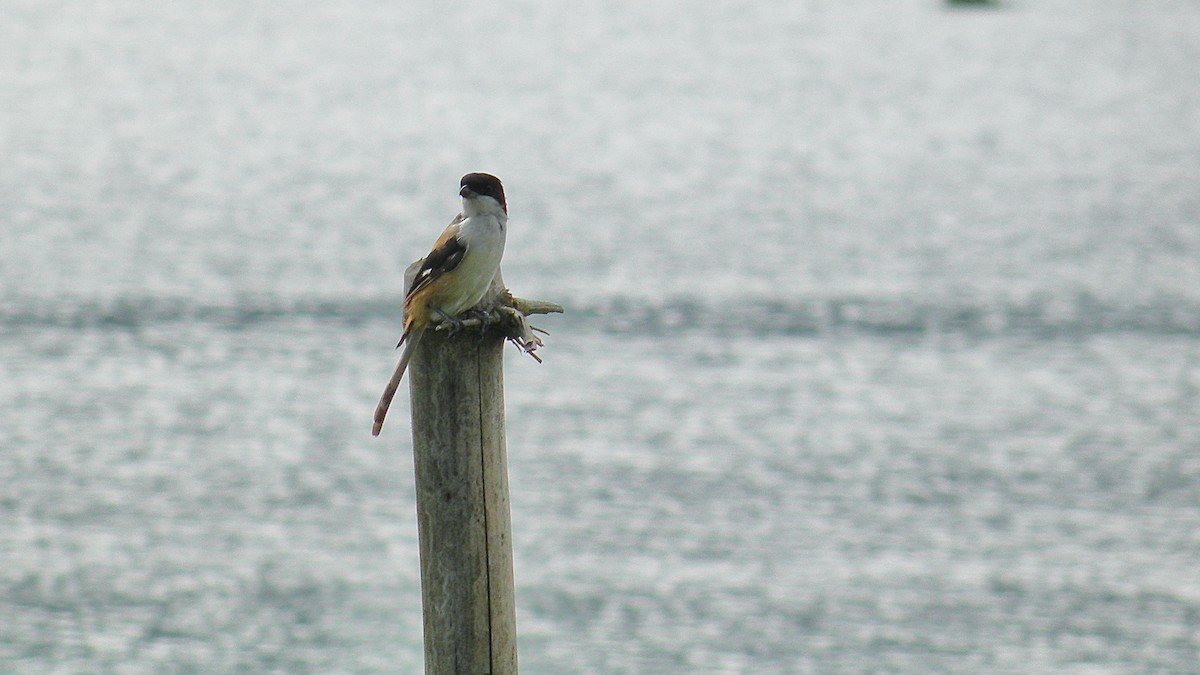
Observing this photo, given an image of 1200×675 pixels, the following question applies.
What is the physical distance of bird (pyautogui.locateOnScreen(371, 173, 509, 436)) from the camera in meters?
3.52

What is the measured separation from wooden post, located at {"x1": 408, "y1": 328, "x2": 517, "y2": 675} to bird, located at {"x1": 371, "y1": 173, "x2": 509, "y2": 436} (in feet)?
0.18

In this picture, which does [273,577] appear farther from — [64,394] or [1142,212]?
[1142,212]

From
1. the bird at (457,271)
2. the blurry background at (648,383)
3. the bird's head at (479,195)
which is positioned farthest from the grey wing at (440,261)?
the blurry background at (648,383)

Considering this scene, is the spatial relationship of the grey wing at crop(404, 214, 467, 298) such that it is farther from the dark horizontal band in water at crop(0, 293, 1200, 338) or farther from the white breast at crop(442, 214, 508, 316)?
the dark horizontal band in water at crop(0, 293, 1200, 338)

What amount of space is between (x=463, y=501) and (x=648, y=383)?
7535 mm

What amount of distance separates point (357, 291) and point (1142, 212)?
28.1ft

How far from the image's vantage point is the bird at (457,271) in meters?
3.52

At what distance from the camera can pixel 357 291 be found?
1381 centimetres

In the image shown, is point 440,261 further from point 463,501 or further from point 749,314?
point 749,314

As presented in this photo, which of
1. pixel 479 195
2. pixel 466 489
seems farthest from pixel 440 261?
pixel 466 489

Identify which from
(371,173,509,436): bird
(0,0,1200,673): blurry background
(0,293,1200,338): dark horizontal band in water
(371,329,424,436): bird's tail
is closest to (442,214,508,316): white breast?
(371,173,509,436): bird

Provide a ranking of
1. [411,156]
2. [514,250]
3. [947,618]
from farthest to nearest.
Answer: [411,156] → [514,250] → [947,618]

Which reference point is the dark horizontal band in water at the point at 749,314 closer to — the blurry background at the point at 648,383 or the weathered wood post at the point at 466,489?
the blurry background at the point at 648,383

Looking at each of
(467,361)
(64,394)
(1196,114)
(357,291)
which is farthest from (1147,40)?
(467,361)
